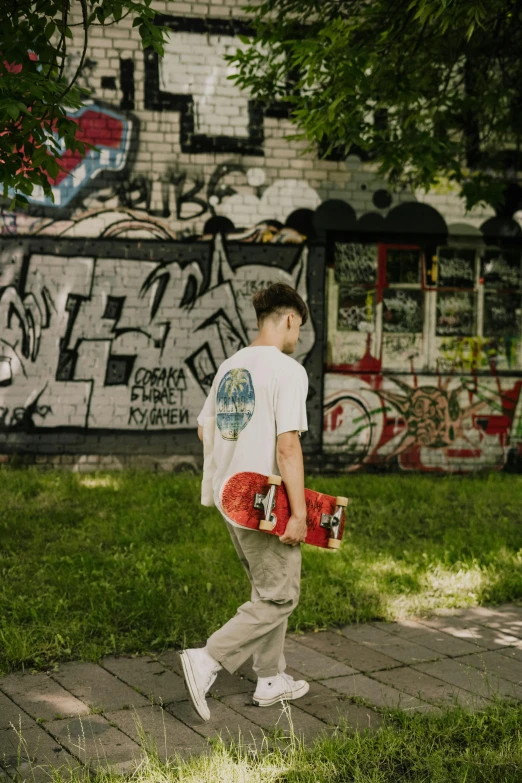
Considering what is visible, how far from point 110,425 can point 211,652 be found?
604cm

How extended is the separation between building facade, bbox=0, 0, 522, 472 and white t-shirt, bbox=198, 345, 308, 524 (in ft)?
19.4

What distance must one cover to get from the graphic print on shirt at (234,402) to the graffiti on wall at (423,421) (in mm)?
6113

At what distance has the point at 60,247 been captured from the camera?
30.8 ft

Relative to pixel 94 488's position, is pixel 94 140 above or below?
above

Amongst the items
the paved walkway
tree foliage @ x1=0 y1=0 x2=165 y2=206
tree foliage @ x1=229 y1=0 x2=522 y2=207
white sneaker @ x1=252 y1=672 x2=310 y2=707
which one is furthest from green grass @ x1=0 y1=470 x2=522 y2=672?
tree foliage @ x1=229 y1=0 x2=522 y2=207

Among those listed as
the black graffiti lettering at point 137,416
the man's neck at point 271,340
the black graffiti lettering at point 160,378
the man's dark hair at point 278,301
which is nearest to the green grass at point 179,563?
the black graffiti lettering at point 137,416

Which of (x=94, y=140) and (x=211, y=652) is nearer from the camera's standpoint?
(x=211, y=652)

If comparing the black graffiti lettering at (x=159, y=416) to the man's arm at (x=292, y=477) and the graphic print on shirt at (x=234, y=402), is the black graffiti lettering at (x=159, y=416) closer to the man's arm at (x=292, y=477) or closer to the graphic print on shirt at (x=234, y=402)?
the graphic print on shirt at (x=234, y=402)

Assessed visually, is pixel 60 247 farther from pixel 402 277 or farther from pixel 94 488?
pixel 402 277

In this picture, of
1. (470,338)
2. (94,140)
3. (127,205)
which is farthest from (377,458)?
(94,140)

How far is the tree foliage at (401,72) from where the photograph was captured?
6.35 metres

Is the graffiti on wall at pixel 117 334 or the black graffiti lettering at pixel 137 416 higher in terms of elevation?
the graffiti on wall at pixel 117 334

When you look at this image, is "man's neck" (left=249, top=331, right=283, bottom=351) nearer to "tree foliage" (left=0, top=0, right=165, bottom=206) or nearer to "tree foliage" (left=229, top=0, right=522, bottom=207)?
"tree foliage" (left=0, top=0, right=165, bottom=206)

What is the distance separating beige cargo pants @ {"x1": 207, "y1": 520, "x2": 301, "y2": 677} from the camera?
370 centimetres
